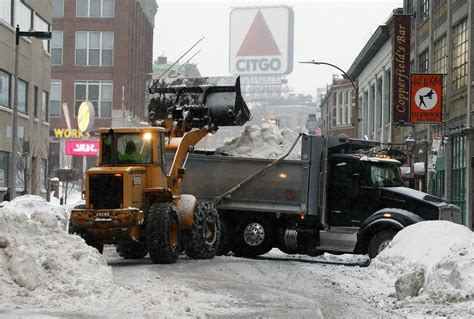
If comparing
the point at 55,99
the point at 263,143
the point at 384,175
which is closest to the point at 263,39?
the point at 55,99

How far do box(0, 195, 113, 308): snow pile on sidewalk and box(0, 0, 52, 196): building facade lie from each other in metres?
22.0

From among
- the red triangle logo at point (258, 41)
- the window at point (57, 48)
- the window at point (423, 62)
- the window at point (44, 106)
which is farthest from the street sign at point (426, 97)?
the red triangle logo at point (258, 41)

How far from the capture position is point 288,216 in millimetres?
19922

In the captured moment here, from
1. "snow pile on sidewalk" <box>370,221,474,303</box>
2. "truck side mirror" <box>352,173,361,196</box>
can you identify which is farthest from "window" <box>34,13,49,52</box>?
"snow pile on sidewalk" <box>370,221,474,303</box>

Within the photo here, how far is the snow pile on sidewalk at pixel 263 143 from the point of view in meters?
21.1

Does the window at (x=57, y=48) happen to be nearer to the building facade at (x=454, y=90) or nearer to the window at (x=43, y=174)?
the window at (x=43, y=174)

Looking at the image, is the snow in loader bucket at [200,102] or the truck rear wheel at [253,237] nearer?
the snow in loader bucket at [200,102]

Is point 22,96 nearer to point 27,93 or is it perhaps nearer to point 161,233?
point 27,93

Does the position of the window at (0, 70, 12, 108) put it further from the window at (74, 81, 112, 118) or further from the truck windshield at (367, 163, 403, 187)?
the window at (74, 81, 112, 118)

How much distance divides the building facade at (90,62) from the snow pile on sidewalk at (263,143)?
43886 millimetres

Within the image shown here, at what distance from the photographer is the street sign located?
1271 inches

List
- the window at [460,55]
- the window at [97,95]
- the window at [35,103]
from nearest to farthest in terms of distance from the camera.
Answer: the window at [460,55], the window at [35,103], the window at [97,95]

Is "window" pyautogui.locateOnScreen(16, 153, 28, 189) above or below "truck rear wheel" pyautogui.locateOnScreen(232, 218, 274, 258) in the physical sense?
above

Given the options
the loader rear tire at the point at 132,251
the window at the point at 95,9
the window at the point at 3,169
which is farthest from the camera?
the window at the point at 95,9
